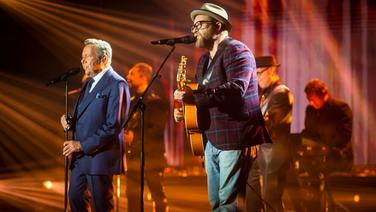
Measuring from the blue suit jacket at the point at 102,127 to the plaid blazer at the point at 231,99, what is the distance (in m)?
0.84

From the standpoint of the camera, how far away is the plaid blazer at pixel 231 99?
13.3 feet

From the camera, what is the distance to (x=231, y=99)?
4.11 m

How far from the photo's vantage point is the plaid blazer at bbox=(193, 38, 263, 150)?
4.05 metres

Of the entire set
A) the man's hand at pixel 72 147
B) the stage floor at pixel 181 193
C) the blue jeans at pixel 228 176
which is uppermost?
the man's hand at pixel 72 147

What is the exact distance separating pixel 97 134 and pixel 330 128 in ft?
11.9

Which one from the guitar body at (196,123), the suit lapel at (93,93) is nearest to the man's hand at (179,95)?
the guitar body at (196,123)

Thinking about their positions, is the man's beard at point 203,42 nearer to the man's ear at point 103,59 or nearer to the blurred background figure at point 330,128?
the man's ear at point 103,59

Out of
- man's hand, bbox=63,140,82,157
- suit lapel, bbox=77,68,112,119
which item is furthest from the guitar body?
man's hand, bbox=63,140,82,157

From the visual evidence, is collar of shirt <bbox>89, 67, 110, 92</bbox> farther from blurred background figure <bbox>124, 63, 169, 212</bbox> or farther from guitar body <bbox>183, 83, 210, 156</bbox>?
blurred background figure <bbox>124, 63, 169, 212</bbox>

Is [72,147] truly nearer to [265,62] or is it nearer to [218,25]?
[218,25]

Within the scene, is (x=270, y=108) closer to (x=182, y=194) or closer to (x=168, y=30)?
(x=182, y=194)

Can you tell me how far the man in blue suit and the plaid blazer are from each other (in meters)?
0.86

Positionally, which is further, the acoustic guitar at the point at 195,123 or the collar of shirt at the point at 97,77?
the collar of shirt at the point at 97,77

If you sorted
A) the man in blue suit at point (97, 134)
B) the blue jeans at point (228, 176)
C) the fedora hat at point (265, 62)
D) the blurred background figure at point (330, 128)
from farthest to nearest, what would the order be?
1. the blurred background figure at point (330, 128)
2. the fedora hat at point (265, 62)
3. the man in blue suit at point (97, 134)
4. the blue jeans at point (228, 176)
